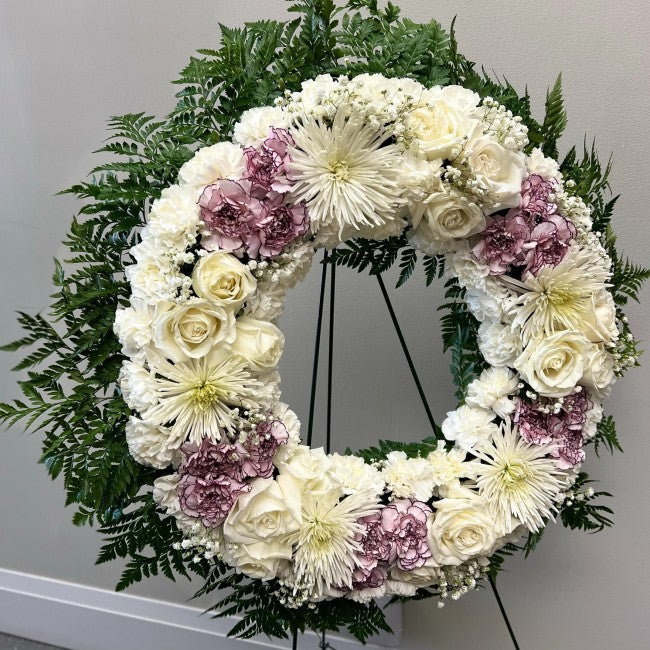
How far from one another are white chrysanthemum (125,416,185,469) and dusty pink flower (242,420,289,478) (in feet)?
0.29

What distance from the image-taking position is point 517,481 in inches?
34.5

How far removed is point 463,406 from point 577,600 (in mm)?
736

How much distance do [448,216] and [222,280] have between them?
32 centimetres

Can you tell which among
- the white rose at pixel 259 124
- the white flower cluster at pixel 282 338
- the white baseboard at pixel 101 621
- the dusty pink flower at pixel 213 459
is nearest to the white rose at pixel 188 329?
the white flower cluster at pixel 282 338

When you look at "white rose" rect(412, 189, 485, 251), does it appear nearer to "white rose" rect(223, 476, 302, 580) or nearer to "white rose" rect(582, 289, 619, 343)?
"white rose" rect(582, 289, 619, 343)

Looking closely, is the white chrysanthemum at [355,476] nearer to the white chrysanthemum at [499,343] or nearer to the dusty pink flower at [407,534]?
the dusty pink flower at [407,534]

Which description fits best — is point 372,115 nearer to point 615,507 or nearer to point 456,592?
point 456,592

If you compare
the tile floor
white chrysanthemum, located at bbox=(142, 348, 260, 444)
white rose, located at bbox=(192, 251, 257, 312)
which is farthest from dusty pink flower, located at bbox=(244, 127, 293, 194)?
the tile floor

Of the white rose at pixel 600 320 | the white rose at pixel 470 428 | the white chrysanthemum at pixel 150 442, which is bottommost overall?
the white chrysanthemum at pixel 150 442

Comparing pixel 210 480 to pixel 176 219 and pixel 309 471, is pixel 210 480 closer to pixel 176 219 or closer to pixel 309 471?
pixel 309 471

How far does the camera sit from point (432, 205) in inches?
32.9

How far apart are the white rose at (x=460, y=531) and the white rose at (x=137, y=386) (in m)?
0.42

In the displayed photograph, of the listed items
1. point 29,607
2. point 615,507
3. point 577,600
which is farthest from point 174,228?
point 29,607

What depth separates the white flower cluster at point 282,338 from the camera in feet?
2.57
